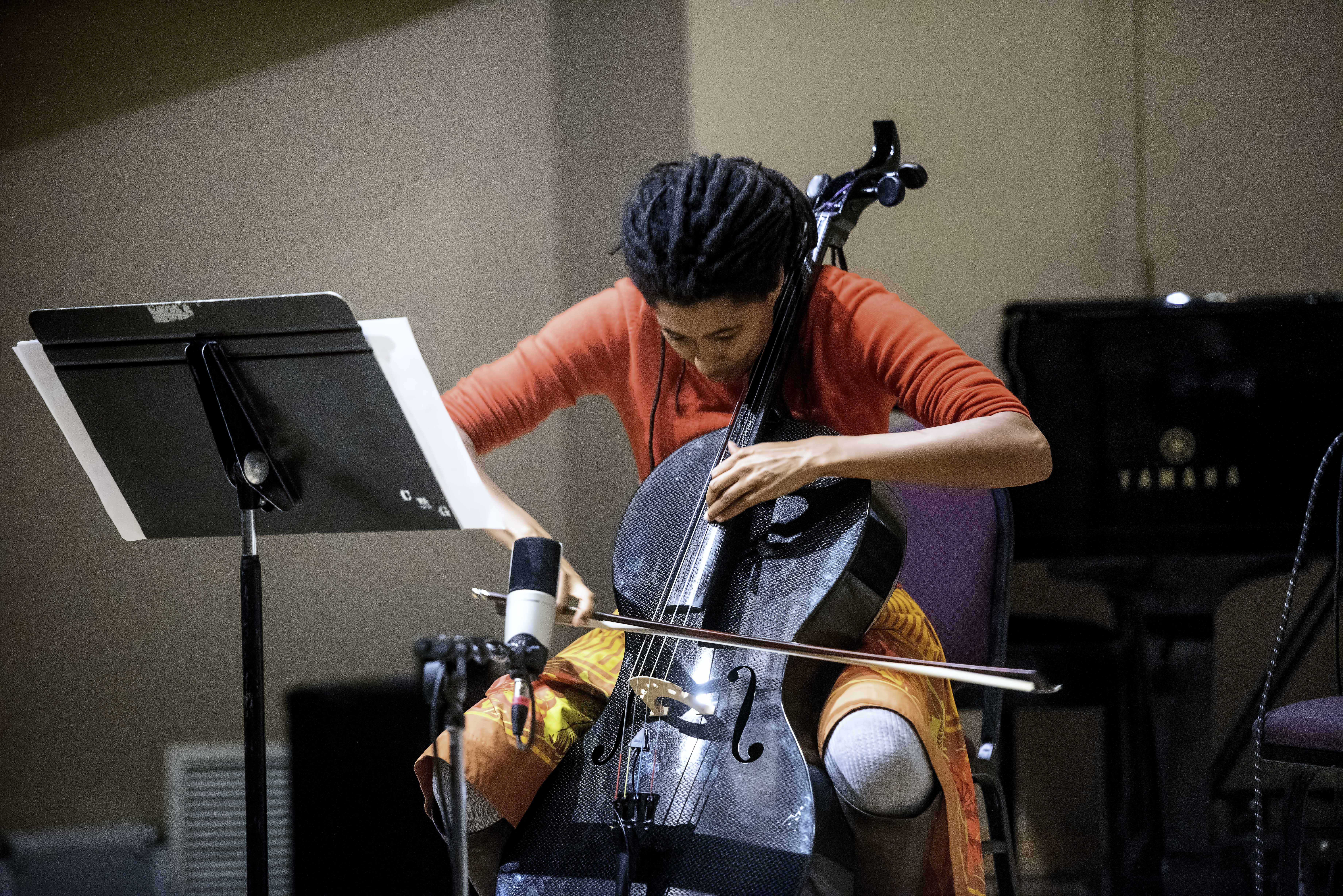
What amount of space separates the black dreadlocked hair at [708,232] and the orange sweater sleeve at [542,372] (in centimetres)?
18

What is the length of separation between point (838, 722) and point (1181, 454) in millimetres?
1201

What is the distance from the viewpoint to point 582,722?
1137 mm

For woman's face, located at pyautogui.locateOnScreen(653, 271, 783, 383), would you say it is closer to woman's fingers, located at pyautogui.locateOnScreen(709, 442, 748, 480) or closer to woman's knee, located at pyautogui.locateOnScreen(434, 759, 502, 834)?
woman's fingers, located at pyautogui.locateOnScreen(709, 442, 748, 480)

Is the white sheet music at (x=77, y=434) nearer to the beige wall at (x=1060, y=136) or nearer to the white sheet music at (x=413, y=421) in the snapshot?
the white sheet music at (x=413, y=421)

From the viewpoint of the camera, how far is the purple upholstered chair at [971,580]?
1.45m

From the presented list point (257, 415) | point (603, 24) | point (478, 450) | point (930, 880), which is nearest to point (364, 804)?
point (478, 450)

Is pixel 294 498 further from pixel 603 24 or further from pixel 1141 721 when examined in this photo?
pixel 1141 721

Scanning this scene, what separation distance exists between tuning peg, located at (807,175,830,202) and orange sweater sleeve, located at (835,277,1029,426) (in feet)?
0.52

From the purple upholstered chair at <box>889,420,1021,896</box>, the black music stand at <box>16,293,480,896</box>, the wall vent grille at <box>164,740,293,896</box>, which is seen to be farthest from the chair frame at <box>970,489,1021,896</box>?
the wall vent grille at <box>164,740,293,896</box>

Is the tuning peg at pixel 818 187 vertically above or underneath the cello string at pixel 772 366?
above

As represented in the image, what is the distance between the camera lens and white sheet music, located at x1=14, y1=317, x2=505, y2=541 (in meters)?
1.03

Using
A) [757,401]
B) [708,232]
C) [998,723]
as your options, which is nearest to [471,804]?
[757,401]

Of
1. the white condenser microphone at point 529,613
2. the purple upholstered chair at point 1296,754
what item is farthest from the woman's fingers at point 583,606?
the purple upholstered chair at point 1296,754

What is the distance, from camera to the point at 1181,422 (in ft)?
6.30
